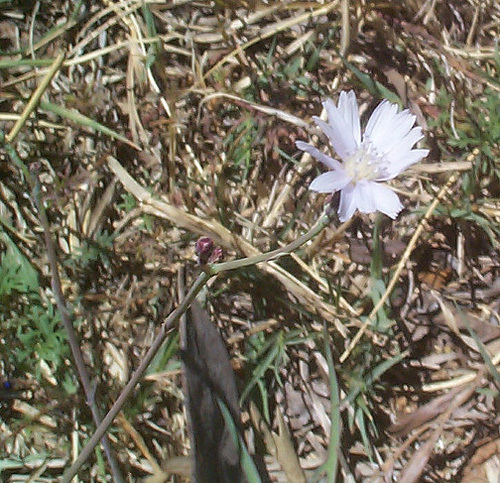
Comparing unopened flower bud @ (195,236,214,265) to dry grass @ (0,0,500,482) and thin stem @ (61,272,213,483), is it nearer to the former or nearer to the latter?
thin stem @ (61,272,213,483)

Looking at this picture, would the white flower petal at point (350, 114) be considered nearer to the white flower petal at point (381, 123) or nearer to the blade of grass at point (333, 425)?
the white flower petal at point (381, 123)

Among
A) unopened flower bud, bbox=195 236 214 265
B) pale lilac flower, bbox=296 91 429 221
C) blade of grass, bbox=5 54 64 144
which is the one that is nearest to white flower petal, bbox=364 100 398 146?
pale lilac flower, bbox=296 91 429 221

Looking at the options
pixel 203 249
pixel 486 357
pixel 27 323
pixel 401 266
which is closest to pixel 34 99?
pixel 27 323

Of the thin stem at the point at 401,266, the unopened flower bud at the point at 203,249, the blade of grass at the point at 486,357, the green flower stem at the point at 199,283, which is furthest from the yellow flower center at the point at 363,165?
the blade of grass at the point at 486,357

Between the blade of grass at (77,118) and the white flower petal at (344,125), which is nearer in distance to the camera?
the white flower petal at (344,125)

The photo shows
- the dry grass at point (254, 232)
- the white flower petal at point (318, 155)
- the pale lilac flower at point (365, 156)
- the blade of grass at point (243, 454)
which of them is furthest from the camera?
the dry grass at point (254, 232)
